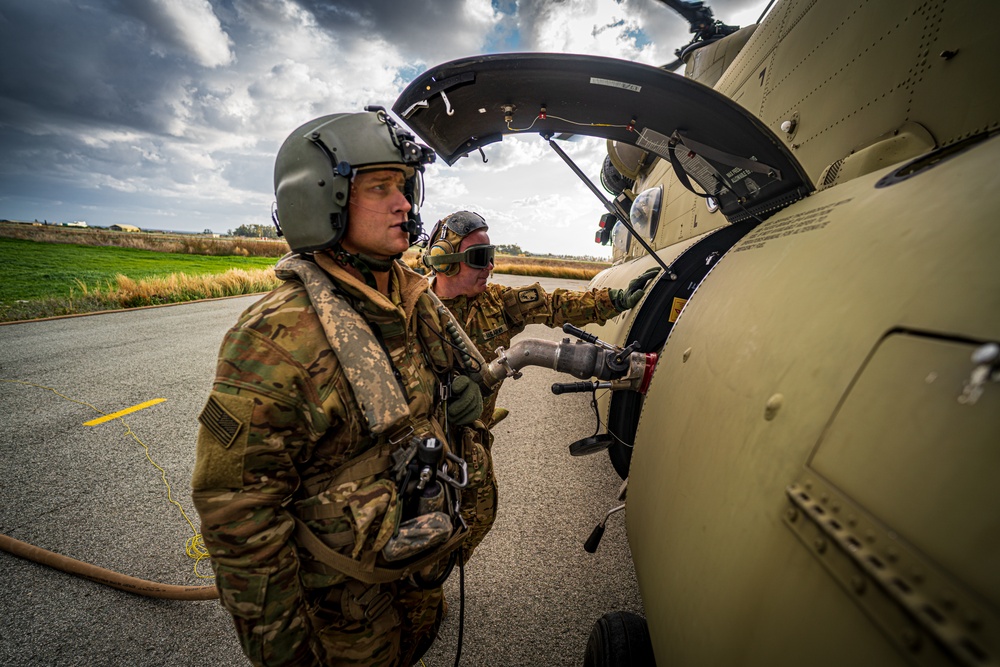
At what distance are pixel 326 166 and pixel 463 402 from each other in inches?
46.9

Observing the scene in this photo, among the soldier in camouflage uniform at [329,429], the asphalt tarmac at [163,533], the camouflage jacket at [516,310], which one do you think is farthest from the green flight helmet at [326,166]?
the asphalt tarmac at [163,533]

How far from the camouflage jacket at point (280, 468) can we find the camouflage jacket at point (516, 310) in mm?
1660

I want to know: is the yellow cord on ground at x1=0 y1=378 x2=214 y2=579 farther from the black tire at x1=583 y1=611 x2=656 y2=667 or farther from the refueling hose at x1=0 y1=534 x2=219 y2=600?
the black tire at x1=583 y1=611 x2=656 y2=667

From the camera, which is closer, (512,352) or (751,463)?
(751,463)

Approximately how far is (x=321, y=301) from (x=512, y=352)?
998 millimetres

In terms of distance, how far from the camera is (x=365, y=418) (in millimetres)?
1390

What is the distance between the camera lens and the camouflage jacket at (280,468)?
1186mm

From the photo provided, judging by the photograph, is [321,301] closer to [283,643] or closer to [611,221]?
[283,643]

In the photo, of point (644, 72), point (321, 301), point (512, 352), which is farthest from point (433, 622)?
point (644, 72)

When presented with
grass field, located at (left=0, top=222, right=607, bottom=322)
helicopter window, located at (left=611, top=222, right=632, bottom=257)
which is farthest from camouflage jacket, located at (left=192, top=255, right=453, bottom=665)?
grass field, located at (left=0, top=222, right=607, bottom=322)

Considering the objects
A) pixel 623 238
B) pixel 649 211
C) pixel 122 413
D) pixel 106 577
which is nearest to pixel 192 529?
pixel 106 577

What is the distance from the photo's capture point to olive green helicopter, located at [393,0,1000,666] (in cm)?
50

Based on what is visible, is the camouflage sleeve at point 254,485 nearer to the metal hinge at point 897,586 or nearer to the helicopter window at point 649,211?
the metal hinge at point 897,586

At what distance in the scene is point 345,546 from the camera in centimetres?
143
